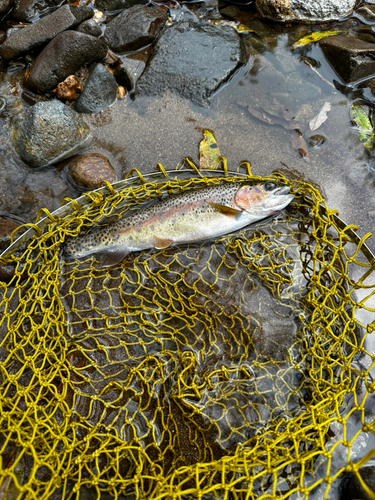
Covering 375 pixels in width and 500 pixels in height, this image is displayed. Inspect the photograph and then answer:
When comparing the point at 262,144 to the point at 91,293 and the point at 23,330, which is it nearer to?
the point at 91,293

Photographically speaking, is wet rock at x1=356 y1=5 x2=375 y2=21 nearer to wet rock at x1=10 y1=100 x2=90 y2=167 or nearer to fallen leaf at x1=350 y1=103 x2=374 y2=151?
fallen leaf at x1=350 y1=103 x2=374 y2=151

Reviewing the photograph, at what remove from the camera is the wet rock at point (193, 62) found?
4.84 metres

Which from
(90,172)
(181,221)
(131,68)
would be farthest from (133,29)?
(181,221)

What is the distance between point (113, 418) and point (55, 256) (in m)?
1.62

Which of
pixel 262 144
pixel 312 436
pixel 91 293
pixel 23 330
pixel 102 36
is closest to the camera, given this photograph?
pixel 312 436

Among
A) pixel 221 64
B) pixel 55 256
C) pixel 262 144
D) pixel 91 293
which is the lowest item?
pixel 91 293

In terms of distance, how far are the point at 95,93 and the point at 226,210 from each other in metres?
2.59

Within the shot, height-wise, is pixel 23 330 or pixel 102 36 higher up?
pixel 102 36

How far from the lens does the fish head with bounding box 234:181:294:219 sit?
3.77m

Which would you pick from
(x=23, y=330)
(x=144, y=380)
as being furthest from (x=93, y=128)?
(x=144, y=380)

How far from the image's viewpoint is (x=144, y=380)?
3.14 metres

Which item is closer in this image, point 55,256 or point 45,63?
point 55,256

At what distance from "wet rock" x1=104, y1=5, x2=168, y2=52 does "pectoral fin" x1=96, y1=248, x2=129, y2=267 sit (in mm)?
3239

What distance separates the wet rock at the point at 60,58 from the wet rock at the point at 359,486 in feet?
18.6
